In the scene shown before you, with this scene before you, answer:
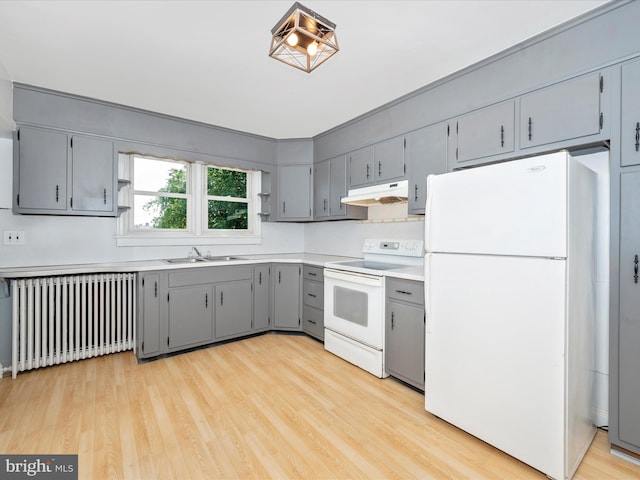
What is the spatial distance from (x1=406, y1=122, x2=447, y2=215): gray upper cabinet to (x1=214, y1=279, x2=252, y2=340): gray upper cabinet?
6.46ft

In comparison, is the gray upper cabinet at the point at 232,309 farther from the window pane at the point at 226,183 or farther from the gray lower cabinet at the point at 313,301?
the window pane at the point at 226,183

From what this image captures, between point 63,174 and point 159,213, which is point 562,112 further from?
point 63,174

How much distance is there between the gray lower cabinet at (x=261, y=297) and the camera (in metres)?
3.46

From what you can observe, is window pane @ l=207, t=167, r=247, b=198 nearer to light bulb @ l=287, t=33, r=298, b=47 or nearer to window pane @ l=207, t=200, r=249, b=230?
window pane @ l=207, t=200, r=249, b=230

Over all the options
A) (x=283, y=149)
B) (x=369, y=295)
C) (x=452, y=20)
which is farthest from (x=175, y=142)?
(x=452, y=20)

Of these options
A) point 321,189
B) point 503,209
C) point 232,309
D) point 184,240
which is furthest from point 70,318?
point 503,209

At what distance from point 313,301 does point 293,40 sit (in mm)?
2536

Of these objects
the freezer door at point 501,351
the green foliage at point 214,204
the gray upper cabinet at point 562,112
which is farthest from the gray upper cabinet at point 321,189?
the gray upper cabinet at point 562,112

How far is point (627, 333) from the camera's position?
161cm

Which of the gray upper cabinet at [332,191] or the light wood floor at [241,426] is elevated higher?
the gray upper cabinet at [332,191]

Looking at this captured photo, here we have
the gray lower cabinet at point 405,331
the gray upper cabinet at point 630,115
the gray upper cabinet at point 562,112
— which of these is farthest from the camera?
the gray lower cabinet at point 405,331

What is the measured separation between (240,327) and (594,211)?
3.15 meters

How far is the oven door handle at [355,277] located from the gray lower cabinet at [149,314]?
62.2 inches

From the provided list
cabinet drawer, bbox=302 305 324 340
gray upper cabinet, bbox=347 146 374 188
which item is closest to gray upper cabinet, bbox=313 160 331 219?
gray upper cabinet, bbox=347 146 374 188
